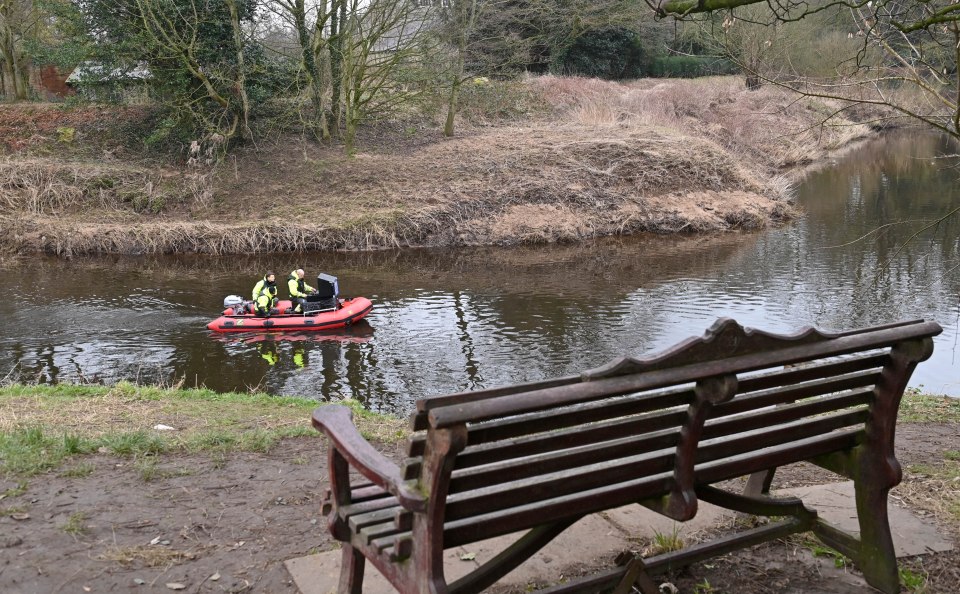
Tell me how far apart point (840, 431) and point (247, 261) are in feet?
61.7

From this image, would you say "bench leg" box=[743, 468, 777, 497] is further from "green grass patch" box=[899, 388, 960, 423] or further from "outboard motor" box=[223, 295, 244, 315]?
"outboard motor" box=[223, 295, 244, 315]

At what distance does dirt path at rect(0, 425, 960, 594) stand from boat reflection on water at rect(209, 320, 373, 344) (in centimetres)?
888

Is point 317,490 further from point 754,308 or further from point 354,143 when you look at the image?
point 354,143

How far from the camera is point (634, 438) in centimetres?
296

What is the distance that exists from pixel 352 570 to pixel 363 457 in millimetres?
598

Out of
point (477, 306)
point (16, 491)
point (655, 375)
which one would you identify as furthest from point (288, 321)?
point (655, 375)

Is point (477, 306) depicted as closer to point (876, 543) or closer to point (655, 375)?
point (876, 543)

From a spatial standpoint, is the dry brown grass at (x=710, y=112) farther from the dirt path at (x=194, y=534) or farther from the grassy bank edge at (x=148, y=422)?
the dirt path at (x=194, y=534)

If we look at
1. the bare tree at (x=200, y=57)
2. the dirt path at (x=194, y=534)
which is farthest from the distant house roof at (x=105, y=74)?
the dirt path at (x=194, y=534)

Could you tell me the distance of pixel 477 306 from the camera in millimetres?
16141

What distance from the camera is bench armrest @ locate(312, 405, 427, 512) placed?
2.61 m

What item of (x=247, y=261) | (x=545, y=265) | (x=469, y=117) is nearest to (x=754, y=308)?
(x=545, y=265)

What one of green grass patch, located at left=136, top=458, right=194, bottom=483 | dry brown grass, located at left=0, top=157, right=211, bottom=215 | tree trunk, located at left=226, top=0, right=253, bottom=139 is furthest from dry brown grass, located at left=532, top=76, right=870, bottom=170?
green grass patch, located at left=136, top=458, right=194, bottom=483

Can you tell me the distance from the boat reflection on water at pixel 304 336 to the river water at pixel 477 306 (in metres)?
0.05
